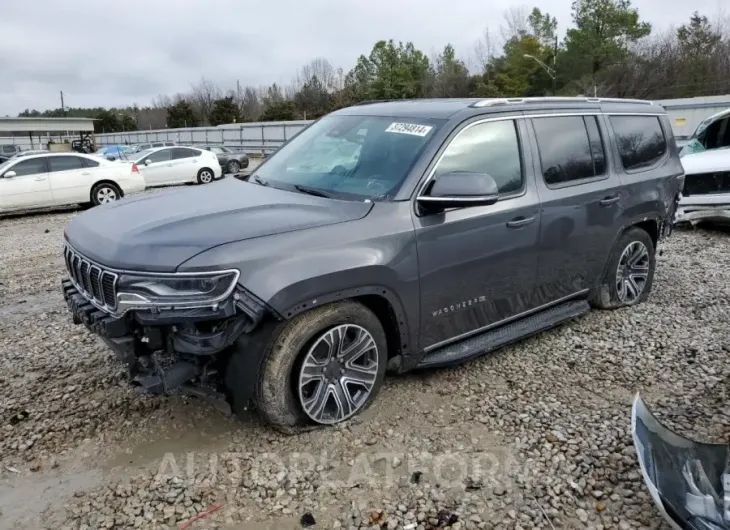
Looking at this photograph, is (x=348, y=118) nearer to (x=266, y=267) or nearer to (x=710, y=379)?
(x=266, y=267)

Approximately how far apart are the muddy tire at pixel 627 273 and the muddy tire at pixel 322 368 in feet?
8.20

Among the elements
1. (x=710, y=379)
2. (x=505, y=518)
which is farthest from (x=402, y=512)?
(x=710, y=379)

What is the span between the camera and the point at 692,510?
8.82 ft

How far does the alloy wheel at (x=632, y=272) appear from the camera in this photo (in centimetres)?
544

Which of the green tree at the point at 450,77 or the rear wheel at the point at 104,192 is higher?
the green tree at the point at 450,77

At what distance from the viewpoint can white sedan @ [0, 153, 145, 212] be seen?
13828 mm

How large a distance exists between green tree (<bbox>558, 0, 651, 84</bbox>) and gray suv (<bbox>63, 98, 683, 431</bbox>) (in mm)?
51802

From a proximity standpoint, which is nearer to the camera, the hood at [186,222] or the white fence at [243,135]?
the hood at [186,222]

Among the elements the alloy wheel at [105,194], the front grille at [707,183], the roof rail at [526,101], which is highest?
the roof rail at [526,101]

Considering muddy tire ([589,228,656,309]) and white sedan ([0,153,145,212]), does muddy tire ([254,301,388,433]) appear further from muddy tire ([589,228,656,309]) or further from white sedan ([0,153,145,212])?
white sedan ([0,153,145,212])

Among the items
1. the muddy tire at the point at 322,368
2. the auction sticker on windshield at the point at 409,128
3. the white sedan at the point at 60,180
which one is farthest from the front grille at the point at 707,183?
the white sedan at the point at 60,180

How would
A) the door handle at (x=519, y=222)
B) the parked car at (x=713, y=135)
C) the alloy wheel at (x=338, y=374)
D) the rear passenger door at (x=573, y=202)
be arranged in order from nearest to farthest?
the alloy wheel at (x=338, y=374)
the door handle at (x=519, y=222)
the rear passenger door at (x=573, y=202)
the parked car at (x=713, y=135)

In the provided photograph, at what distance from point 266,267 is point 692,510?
227cm

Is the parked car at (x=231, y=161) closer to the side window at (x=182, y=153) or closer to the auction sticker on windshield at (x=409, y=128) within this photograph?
the side window at (x=182, y=153)
